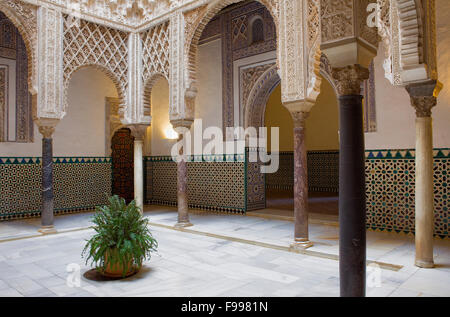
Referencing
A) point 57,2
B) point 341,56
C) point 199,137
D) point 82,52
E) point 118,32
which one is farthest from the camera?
point 199,137

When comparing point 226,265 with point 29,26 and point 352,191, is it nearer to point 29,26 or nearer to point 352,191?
point 352,191

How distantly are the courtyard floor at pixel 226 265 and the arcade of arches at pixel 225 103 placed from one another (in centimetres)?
38

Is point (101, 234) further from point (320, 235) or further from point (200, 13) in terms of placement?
point (200, 13)

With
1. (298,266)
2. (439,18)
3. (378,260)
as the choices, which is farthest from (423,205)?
(439,18)

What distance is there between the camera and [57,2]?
7.08 meters

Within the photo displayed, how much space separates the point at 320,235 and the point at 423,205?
203cm

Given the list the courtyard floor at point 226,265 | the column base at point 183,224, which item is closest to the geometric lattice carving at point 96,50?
the column base at point 183,224

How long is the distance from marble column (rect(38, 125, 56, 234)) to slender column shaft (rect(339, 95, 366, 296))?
5.88 metres

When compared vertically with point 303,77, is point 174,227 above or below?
below

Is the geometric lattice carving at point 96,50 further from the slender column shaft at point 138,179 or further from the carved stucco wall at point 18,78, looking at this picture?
the carved stucco wall at point 18,78

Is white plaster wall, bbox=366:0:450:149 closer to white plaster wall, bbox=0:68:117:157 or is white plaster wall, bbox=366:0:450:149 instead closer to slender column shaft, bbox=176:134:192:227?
slender column shaft, bbox=176:134:192:227

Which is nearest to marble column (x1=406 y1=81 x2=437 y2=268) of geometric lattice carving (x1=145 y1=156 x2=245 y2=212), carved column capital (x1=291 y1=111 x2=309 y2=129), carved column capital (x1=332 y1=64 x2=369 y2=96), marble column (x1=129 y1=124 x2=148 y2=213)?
carved column capital (x1=291 y1=111 x2=309 y2=129)

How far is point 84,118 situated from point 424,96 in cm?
817

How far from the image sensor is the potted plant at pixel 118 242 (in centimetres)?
405
